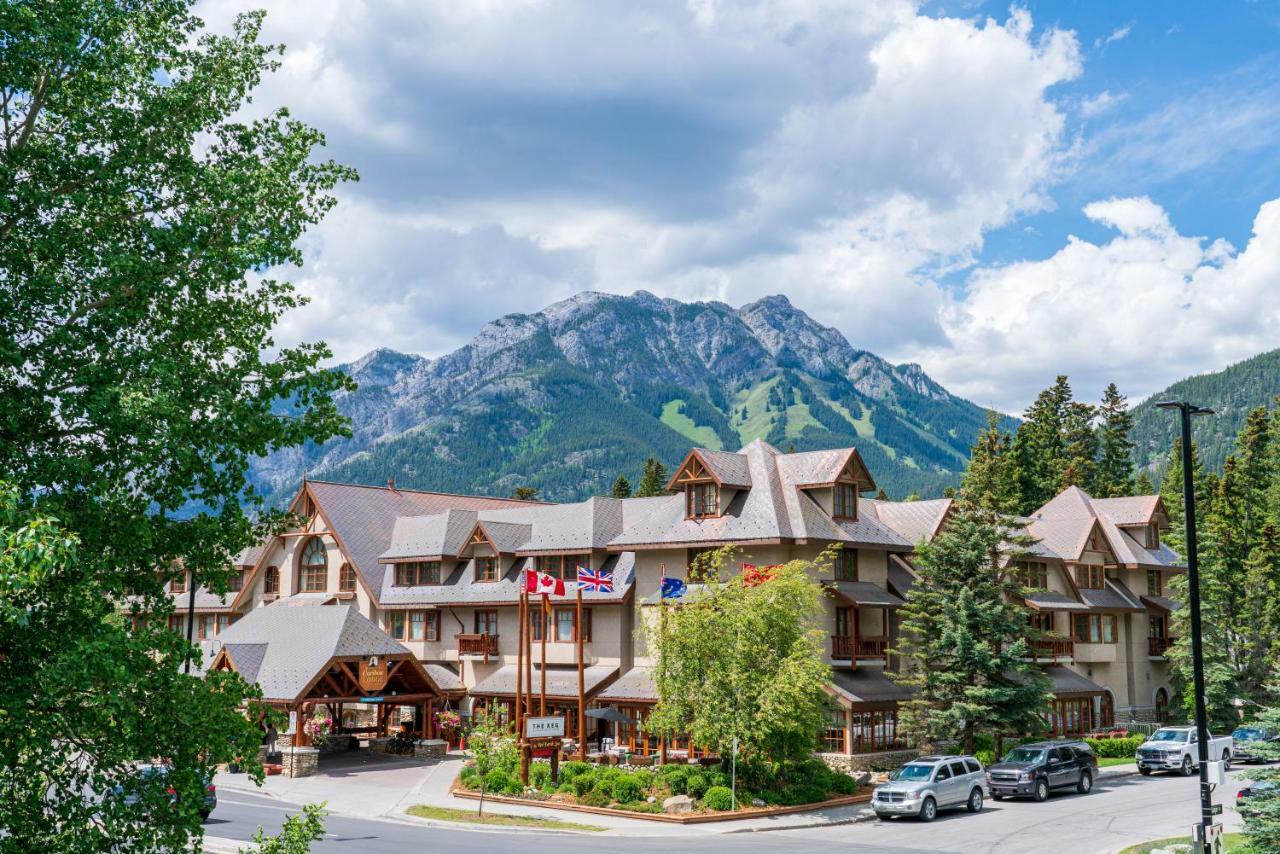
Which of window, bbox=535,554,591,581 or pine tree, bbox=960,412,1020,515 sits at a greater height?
pine tree, bbox=960,412,1020,515

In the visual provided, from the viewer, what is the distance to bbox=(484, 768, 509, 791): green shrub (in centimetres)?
3938

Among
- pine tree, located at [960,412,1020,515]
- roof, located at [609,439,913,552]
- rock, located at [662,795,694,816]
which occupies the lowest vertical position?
rock, located at [662,795,694,816]

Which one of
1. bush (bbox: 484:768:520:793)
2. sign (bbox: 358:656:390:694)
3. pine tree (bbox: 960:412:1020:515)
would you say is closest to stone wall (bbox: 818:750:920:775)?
bush (bbox: 484:768:520:793)

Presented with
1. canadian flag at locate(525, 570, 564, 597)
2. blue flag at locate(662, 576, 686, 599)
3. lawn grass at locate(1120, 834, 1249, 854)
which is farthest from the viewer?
blue flag at locate(662, 576, 686, 599)

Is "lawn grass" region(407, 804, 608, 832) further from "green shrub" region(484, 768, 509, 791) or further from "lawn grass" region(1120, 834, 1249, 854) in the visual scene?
"lawn grass" region(1120, 834, 1249, 854)

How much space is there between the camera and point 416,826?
34469 mm

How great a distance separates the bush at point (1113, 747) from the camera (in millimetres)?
51594

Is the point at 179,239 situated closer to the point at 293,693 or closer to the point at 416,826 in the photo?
the point at 416,826

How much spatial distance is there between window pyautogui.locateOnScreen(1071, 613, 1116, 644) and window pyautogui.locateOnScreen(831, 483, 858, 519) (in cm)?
1822

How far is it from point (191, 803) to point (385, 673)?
130 ft

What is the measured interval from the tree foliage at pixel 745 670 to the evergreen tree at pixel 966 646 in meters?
7.82

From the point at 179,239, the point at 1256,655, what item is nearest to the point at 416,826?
the point at 179,239

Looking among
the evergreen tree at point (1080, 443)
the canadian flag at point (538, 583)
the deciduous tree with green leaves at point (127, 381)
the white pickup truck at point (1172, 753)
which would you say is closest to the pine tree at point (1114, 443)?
the evergreen tree at point (1080, 443)

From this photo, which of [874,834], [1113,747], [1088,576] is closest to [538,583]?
[874,834]
